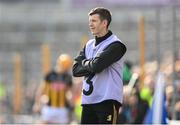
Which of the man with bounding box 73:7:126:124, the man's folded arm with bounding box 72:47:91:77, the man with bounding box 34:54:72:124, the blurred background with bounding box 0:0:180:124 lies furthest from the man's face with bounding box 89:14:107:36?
the man with bounding box 34:54:72:124

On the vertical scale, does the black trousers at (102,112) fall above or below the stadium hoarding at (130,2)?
below

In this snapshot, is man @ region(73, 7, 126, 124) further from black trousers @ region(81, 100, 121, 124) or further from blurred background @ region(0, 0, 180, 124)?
blurred background @ region(0, 0, 180, 124)

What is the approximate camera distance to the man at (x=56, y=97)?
54.9 feet

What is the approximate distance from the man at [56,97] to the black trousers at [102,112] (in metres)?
6.46

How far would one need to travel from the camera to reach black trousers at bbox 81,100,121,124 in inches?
396

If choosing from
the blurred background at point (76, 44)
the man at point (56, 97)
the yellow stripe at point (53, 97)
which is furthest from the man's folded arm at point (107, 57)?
the yellow stripe at point (53, 97)

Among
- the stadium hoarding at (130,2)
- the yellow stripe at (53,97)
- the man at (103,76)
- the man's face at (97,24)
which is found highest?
the stadium hoarding at (130,2)

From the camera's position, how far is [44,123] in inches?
663

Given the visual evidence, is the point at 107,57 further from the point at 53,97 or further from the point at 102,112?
the point at 53,97

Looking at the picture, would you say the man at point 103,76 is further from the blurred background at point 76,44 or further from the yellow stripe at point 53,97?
the yellow stripe at point 53,97

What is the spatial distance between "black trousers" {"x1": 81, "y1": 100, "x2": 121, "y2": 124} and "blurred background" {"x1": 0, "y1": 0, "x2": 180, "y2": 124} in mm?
4237

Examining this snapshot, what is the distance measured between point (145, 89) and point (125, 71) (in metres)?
0.60

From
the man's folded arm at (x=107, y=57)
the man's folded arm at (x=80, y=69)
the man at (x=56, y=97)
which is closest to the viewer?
the man's folded arm at (x=107, y=57)

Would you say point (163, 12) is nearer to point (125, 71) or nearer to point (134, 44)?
point (125, 71)
